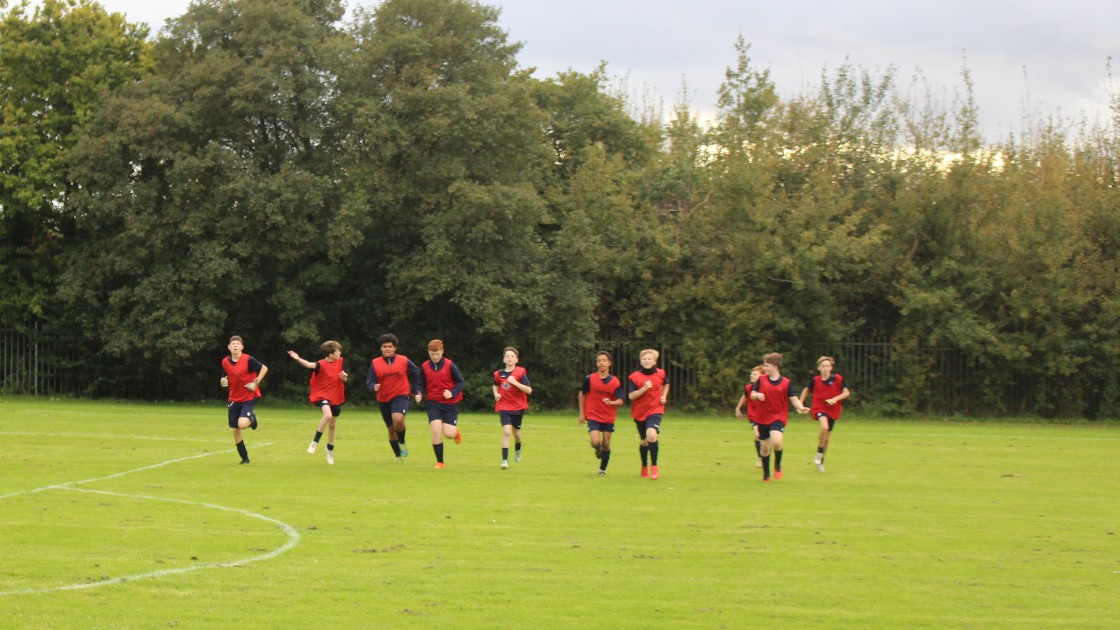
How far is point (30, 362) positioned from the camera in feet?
128

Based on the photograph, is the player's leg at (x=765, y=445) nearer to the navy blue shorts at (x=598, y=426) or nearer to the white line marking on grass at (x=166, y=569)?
the navy blue shorts at (x=598, y=426)

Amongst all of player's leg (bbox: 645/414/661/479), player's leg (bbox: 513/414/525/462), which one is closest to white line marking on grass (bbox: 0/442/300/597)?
player's leg (bbox: 513/414/525/462)

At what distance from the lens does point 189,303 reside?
113ft

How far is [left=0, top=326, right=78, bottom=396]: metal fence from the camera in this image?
38906 mm

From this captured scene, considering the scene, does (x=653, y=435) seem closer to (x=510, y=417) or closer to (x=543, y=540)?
(x=510, y=417)

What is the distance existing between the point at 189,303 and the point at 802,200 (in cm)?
1860

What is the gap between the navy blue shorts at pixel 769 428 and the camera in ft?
58.4

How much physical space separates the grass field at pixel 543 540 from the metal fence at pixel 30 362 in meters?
17.6

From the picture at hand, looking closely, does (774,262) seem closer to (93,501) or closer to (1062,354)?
(1062,354)

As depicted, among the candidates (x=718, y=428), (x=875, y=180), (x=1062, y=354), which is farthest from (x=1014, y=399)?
(x=718, y=428)

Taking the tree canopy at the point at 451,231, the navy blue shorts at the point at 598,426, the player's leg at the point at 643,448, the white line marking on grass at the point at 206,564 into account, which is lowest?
the white line marking on grass at the point at 206,564

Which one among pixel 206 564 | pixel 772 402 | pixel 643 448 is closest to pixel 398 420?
pixel 643 448

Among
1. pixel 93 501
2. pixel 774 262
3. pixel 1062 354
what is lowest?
pixel 93 501

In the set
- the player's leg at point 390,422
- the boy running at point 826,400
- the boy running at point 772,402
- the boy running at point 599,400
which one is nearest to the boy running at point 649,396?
the boy running at point 599,400
